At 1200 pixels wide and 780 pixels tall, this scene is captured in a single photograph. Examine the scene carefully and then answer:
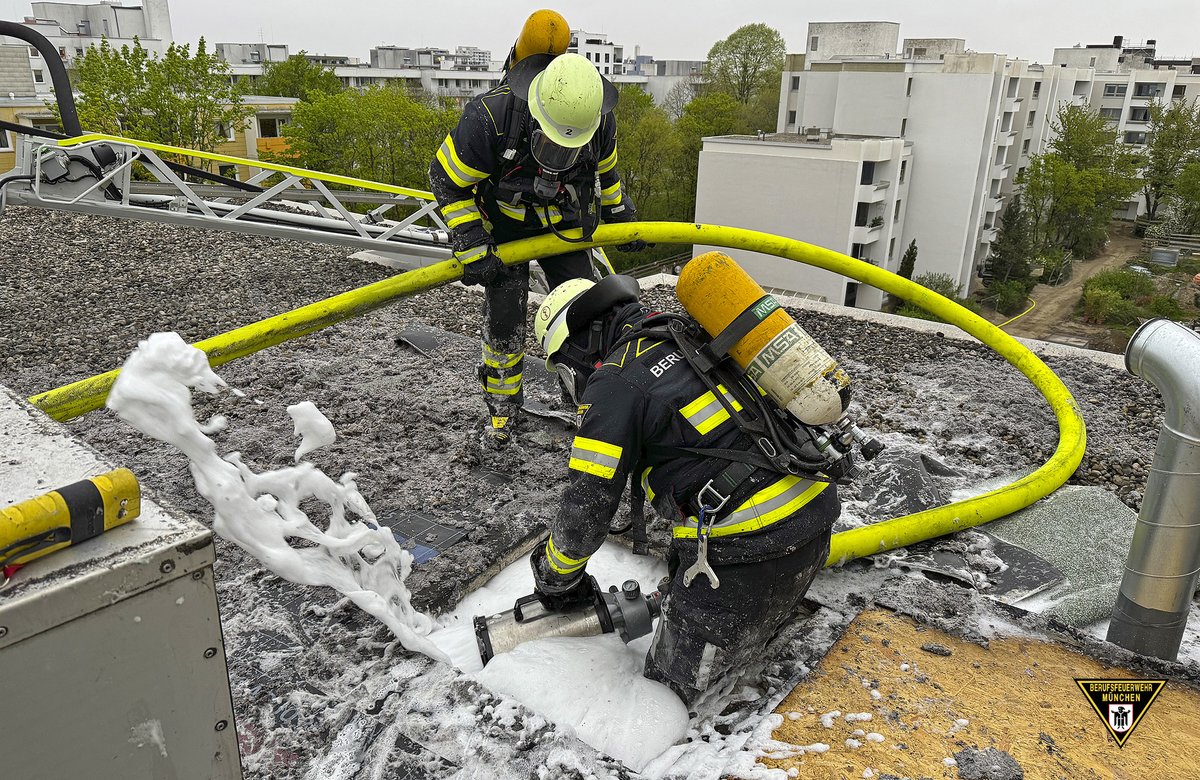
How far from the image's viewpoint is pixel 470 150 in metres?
3.92

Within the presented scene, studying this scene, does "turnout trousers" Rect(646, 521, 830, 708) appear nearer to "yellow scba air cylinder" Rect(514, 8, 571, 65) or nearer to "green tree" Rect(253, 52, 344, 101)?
"yellow scba air cylinder" Rect(514, 8, 571, 65)

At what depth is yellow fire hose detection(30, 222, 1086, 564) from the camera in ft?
11.3

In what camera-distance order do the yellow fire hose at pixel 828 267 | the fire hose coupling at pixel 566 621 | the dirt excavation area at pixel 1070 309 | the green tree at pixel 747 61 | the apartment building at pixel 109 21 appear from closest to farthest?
the fire hose coupling at pixel 566 621 → the yellow fire hose at pixel 828 267 → the dirt excavation area at pixel 1070 309 → the green tree at pixel 747 61 → the apartment building at pixel 109 21

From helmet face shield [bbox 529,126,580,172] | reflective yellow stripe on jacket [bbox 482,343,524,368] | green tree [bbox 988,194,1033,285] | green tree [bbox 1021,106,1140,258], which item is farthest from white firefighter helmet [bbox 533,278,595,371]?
green tree [bbox 1021,106,1140,258]

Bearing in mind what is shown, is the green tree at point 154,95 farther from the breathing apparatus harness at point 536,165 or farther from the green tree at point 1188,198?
the green tree at point 1188,198

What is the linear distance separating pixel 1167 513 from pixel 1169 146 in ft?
135

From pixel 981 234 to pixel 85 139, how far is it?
34.7 m

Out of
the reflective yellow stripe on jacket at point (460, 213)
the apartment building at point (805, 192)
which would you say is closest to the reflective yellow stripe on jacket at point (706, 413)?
the reflective yellow stripe on jacket at point (460, 213)

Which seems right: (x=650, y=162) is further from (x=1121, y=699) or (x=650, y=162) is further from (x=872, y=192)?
(x=1121, y=699)

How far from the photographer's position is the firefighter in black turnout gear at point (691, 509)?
8.24 ft

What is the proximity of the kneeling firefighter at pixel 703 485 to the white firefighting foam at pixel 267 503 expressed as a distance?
74 centimetres

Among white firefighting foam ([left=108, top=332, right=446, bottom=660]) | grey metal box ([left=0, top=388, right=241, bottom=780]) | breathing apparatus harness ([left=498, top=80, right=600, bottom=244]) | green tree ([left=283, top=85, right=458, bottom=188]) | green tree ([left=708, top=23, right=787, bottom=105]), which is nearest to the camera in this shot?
grey metal box ([left=0, top=388, right=241, bottom=780])

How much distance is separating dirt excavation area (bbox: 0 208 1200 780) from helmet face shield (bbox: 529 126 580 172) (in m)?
1.58

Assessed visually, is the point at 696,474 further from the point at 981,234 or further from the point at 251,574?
the point at 981,234
